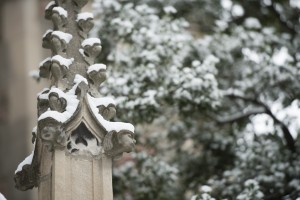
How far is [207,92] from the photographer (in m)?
11.3

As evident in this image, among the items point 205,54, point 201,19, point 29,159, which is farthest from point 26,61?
point 29,159

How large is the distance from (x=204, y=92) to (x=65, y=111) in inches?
159

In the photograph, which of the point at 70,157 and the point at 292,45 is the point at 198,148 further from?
the point at 70,157

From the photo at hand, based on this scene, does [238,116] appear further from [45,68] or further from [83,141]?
[83,141]

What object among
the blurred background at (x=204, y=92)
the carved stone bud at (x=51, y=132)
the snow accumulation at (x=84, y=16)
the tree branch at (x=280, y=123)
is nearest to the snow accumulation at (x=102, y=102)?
the carved stone bud at (x=51, y=132)

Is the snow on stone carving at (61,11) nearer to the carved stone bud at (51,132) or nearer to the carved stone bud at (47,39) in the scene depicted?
the carved stone bud at (47,39)

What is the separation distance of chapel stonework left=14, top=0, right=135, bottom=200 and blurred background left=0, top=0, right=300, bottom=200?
2.45 m

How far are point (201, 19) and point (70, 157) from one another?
24.3 feet

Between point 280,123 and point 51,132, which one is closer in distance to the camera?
point 51,132

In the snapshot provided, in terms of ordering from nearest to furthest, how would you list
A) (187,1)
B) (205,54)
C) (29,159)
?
(29,159) < (205,54) < (187,1)

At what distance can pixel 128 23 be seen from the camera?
11852mm

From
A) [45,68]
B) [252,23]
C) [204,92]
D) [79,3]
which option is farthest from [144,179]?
[79,3]

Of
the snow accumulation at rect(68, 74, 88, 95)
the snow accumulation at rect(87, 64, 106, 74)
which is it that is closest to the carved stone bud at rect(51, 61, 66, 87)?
the snow accumulation at rect(68, 74, 88, 95)

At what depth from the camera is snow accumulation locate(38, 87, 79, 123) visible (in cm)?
732
